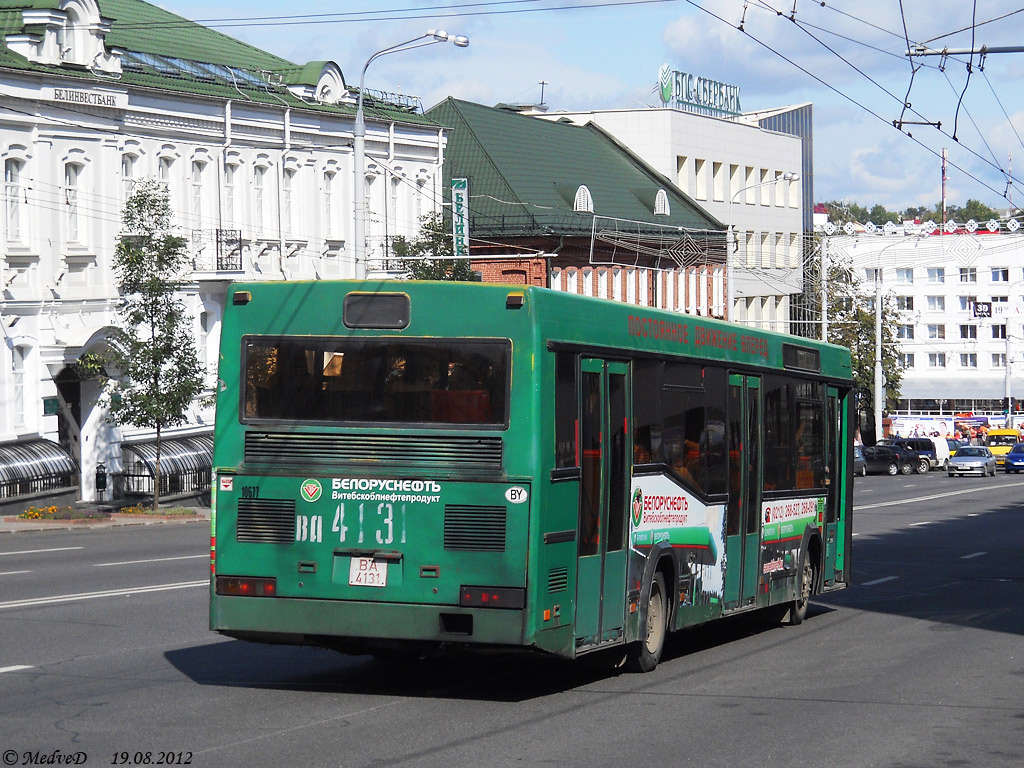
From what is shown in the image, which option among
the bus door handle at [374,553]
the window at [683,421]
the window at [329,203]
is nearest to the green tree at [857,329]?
the window at [329,203]

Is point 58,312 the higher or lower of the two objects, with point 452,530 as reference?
higher

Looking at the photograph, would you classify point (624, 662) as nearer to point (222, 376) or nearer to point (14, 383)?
point (222, 376)

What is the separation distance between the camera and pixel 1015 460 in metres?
A: 77.5

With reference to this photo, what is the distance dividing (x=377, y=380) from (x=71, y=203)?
29.8 metres

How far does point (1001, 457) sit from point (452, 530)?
81097 mm

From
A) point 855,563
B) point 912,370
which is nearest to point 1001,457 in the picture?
point 912,370

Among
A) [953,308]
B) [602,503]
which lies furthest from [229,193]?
[953,308]

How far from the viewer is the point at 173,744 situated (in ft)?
29.6

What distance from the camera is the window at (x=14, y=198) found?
3681 centimetres

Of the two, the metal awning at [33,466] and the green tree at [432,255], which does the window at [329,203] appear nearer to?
the green tree at [432,255]

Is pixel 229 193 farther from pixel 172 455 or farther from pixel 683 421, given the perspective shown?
pixel 683 421

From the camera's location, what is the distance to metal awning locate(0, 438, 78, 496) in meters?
35.2

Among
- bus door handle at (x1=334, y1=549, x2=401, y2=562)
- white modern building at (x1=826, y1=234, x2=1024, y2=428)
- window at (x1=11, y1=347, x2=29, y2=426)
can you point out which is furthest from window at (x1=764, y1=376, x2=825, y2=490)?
white modern building at (x1=826, y1=234, x2=1024, y2=428)

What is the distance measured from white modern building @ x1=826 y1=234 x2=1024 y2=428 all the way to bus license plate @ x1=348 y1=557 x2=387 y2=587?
118343 mm
